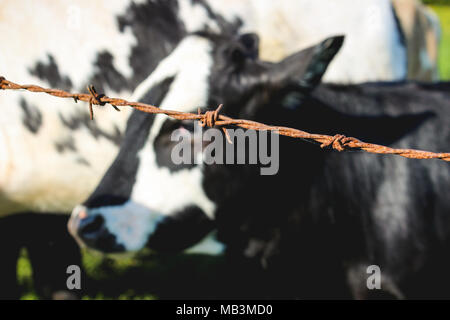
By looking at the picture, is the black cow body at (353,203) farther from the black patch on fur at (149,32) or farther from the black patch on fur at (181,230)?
the black patch on fur at (149,32)

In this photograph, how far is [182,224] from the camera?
1.83 metres

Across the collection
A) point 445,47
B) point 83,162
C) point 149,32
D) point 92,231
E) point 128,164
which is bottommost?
point 92,231

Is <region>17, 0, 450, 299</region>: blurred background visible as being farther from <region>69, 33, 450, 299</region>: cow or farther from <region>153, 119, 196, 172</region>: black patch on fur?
<region>153, 119, 196, 172</region>: black patch on fur

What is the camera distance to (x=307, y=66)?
65.3 inches

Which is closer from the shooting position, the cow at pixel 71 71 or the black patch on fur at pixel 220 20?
the cow at pixel 71 71

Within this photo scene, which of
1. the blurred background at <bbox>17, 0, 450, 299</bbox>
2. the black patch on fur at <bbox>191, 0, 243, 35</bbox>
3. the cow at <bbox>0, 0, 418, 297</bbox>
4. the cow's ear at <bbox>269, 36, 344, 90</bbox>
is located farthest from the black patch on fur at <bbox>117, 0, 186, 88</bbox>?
the blurred background at <bbox>17, 0, 450, 299</bbox>

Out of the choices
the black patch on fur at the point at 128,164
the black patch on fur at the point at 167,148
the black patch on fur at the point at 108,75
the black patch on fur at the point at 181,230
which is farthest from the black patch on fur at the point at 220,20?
the black patch on fur at the point at 181,230

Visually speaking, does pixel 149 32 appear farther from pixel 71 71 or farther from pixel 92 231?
pixel 92 231

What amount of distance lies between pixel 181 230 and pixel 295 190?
47 centimetres

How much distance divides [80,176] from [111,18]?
0.81 metres

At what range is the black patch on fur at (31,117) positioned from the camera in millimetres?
2387

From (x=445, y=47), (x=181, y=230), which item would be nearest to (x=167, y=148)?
(x=181, y=230)

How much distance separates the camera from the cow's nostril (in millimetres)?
1689

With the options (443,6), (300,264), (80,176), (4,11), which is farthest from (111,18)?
(443,6)
